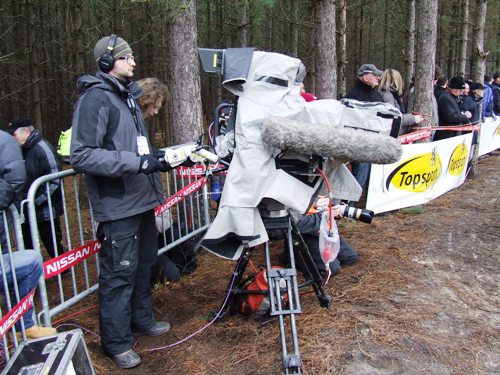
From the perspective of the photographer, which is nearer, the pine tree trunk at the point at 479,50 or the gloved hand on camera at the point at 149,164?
the gloved hand on camera at the point at 149,164

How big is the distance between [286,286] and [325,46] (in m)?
5.83

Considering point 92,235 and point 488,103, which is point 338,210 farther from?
point 488,103

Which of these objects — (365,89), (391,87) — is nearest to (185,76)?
(365,89)

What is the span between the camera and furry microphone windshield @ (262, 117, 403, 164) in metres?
2.81

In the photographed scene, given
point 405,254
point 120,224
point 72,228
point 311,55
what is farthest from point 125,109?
point 311,55

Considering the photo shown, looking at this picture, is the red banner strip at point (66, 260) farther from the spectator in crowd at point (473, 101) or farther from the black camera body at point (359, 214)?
the spectator in crowd at point (473, 101)

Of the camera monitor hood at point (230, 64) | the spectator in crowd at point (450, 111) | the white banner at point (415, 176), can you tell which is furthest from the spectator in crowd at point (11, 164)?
the spectator in crowd at point (450, 111)

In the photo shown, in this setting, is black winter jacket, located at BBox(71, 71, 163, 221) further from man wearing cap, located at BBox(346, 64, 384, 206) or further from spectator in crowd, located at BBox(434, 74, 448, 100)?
spectator in crowd, located at BBox(434, 74, 448, 100)

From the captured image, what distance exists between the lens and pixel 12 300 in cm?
321

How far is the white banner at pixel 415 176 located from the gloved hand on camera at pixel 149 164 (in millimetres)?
3989

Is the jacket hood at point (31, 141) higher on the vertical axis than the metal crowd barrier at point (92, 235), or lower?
higher

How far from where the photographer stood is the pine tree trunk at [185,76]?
5293 mm

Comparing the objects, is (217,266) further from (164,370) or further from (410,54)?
(410,54)

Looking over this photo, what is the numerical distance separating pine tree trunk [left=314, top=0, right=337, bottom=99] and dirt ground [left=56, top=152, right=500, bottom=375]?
11.6 feet
